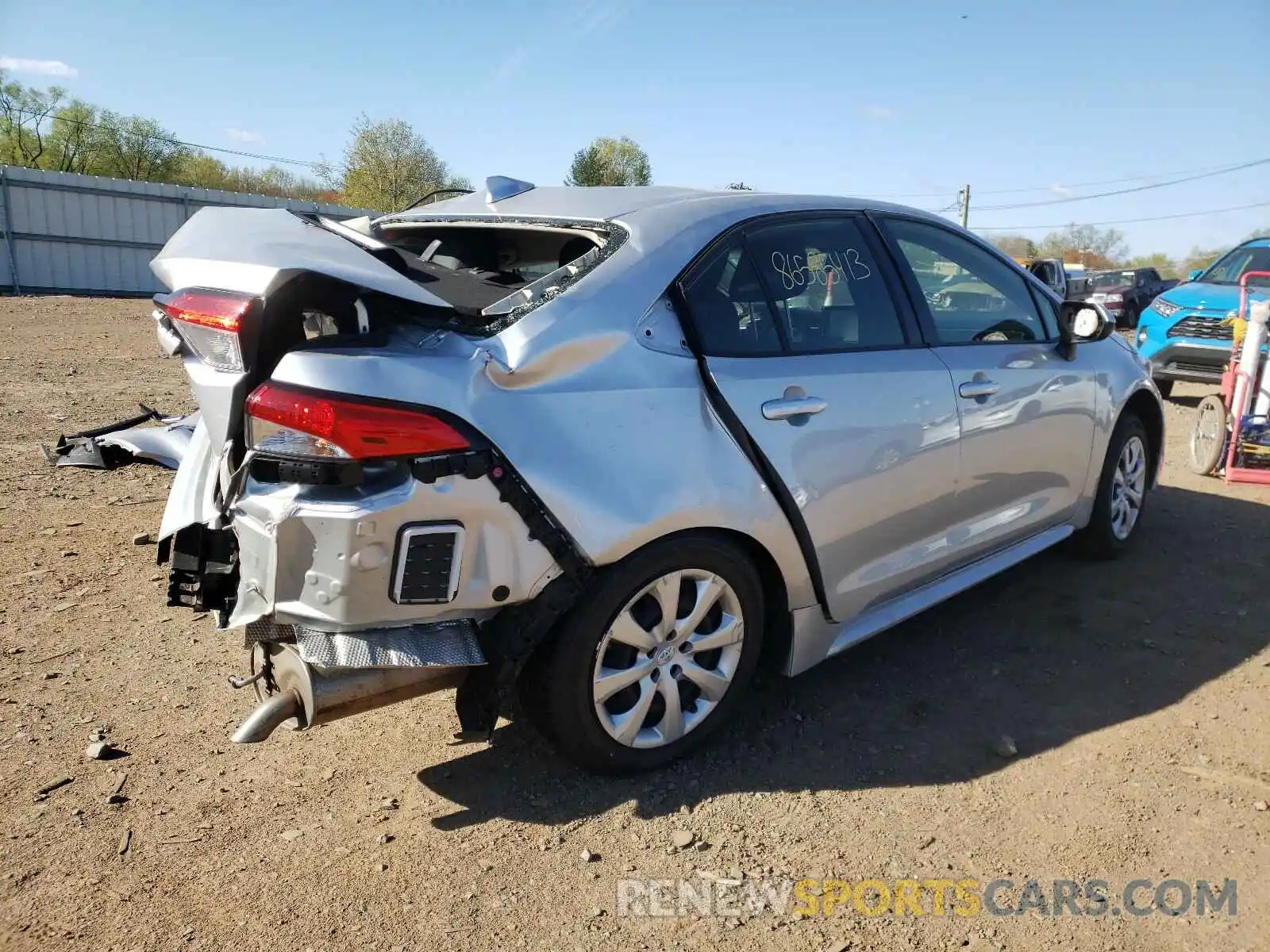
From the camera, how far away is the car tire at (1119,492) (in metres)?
4.59

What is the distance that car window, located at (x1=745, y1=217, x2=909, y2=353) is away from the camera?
3.11 meters

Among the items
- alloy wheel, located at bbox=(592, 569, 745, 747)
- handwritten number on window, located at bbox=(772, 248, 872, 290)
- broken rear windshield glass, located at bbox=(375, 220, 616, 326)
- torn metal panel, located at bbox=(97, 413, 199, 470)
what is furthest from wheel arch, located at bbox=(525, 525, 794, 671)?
torn metal panel, located at bbox=(97, 413, 199, 470)

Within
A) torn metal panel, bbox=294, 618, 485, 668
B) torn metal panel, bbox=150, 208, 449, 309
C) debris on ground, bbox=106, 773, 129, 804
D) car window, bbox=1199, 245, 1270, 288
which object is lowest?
debris on ground, bbox=106, 773, 129, 804

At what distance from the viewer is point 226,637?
12.2ft

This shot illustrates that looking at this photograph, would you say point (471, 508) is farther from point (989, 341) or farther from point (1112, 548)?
point (1112, 548)

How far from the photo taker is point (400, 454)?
7.51 feet

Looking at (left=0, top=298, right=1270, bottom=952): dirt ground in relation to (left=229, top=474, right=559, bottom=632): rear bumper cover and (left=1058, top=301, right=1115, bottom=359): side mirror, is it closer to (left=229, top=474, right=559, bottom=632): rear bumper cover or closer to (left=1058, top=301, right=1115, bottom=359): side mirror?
(left=229, top=474, right=559, bottom=632): rear bumper cover

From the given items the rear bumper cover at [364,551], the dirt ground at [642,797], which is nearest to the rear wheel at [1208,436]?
the dirt ground at [642,797]

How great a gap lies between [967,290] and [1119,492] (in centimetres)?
162

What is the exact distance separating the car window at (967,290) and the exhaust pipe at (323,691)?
2315 millimetres

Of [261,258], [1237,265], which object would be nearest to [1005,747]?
[261,258]

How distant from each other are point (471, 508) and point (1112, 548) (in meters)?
3.72

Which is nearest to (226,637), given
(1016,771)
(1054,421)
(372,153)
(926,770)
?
(926,770)

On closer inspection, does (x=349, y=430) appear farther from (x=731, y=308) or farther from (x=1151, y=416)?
(x=1151, y=416)
